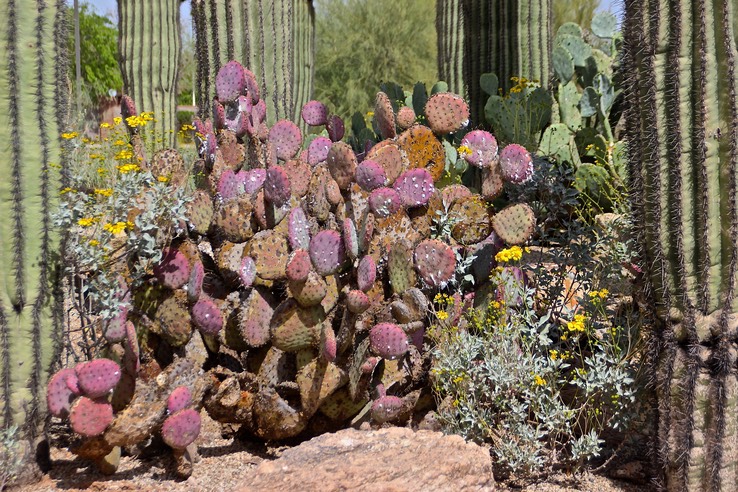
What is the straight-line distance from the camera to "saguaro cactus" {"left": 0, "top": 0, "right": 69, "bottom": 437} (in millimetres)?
3031

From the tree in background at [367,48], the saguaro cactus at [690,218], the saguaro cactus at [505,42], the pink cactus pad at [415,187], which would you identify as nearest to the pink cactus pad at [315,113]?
the pink cactus pad at [415,187]

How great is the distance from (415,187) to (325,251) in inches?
22.0

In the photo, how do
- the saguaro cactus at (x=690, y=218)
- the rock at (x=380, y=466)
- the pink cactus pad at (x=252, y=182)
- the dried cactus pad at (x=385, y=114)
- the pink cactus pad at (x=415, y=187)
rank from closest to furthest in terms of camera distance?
the rock at (x=380, y=466) → the saguaro cactus at (x=690, y=218) → the pink cactus pad at (x=415, y=187) → the pink cactus pad at (x=252, y=182) → the dried cactus pad at (x=385, y=114)

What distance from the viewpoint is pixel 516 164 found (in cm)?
356

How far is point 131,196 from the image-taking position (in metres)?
3.45

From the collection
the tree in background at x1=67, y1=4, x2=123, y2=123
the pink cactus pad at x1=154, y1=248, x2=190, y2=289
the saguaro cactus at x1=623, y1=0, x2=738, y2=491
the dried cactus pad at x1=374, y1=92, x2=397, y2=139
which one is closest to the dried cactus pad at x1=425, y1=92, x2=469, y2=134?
the dried cactus pad at x1=374, y1=92, x2=397, y2=139

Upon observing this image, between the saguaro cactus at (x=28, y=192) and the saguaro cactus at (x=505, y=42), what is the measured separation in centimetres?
473

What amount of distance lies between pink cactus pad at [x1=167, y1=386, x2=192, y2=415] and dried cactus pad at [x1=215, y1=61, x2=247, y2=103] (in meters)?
1.44

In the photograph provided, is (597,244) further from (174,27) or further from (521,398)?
(174,27)

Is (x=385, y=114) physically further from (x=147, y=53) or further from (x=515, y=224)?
(x=147, y=53)

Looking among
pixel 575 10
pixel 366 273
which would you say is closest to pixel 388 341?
pixel 366 273

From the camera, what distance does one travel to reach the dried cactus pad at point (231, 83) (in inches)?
154

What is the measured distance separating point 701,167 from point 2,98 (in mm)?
2485

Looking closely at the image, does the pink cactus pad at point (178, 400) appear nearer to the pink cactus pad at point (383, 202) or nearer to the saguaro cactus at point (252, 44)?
the pink cactus pad at point (383, 202)
